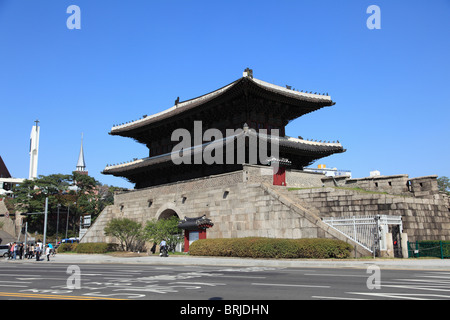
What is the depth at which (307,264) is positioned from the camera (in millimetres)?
18984

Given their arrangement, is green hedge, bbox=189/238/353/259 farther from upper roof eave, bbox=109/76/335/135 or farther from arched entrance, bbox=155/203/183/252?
upper roof eave, bbox=109/76/335/135

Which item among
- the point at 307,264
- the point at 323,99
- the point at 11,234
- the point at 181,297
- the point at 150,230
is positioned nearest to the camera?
the point at 181,297

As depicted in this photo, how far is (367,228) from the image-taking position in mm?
22344

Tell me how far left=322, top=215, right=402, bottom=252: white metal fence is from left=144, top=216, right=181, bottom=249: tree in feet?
46.8

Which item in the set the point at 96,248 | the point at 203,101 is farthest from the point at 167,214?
the point at 203,101

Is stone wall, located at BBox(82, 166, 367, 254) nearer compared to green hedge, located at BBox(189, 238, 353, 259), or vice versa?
green hedge, located at BBox(189, 238, 353, 259)

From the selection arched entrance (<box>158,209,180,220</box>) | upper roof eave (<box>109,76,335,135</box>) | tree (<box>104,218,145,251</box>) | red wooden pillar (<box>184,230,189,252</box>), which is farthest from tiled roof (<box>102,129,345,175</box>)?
red wooden pillar (<box>184,230,189,252</box>)

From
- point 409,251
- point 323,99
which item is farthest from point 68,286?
point 323,99

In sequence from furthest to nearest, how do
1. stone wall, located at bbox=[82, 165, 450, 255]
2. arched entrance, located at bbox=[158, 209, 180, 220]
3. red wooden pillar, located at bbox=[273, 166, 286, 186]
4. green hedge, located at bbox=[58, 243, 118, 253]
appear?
green hedge, located at bbox=[58, 243, 118, 253] → arched entrance, located at bbox=[158, 209, 180, 220] → red wooden pillar, located at bbox=[273, 166, 286, 186] → stone wall, located at bbox=[82, 165, 450, 255]

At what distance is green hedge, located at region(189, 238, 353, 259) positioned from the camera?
21297 millimetres

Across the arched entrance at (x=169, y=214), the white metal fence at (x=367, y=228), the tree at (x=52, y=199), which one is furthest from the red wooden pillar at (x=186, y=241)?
the tree at (x=52, y=199)
